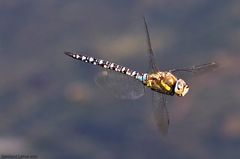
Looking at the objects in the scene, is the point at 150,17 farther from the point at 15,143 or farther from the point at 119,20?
the point at 15,143

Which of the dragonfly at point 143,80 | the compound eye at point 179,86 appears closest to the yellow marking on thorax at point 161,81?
the dragonfly at point 143,80

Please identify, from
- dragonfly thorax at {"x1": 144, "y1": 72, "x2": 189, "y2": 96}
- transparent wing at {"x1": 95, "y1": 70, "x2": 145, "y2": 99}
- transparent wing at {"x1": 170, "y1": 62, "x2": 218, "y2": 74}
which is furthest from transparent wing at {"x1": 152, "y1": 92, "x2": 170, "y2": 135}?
transparent wing at {"x1": 170, "y1": 62, "x2": 218, "y2": 74}

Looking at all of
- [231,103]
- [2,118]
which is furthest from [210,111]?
[2,118]

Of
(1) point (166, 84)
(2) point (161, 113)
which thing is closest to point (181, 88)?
(1) point (166, 84)

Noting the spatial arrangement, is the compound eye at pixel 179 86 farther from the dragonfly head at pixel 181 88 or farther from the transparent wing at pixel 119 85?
the transparent wing at pixel 119 85

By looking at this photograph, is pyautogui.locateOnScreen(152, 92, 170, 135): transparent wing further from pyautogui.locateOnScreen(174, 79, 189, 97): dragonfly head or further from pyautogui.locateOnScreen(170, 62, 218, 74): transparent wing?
pyautogui.locateOnScreen(170, 62, 218, 74): transparent wing

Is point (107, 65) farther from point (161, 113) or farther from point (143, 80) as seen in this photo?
point (161, 113)
